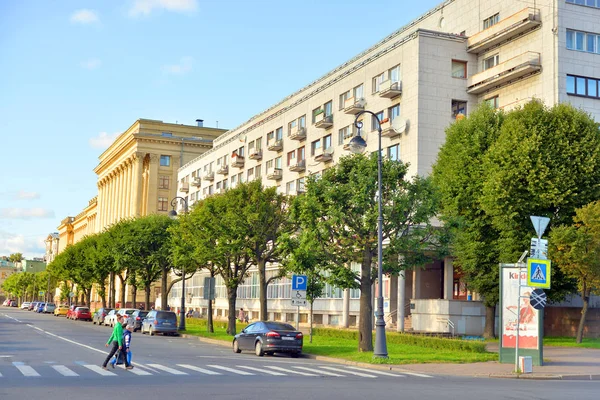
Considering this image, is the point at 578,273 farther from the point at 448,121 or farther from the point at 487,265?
the point at 448,121

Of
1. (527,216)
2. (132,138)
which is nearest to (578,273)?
(527,216)

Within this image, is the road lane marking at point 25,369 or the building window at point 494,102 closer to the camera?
the road lane marking at point 25,369

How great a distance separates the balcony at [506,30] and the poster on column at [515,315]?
27179mm

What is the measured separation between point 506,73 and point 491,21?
666cm

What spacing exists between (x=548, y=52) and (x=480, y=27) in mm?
8089

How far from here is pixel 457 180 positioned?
43531 millimetres

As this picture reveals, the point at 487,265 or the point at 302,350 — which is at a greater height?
the point at 487,265

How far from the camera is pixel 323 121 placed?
60250 mm

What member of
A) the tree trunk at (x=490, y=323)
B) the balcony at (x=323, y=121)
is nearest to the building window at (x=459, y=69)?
the balcony at (x=323, y=121)

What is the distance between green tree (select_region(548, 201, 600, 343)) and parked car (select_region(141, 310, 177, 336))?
2477 centimetres

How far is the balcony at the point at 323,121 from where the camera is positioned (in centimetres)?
5994

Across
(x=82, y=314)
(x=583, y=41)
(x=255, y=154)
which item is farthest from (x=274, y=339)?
(x=82, y=314)

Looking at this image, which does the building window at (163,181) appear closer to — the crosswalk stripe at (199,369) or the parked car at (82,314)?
the parked car at (82,314)

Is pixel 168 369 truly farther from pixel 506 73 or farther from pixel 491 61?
pixel 491 61
